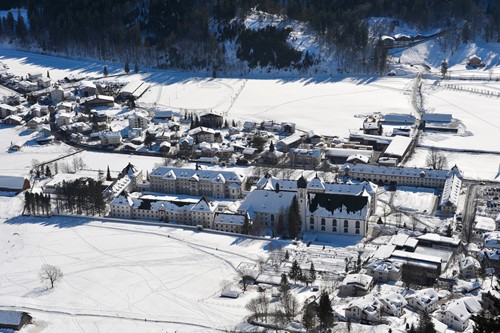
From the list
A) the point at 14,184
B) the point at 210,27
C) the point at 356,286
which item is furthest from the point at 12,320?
the point at 210,27

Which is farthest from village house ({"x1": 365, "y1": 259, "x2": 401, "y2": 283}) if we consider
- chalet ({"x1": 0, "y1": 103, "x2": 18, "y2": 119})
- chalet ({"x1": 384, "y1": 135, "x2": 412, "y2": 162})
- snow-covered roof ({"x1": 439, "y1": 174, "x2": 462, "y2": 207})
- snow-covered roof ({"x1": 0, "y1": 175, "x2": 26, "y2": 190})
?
chalet ({"x1": 0, "y1": 103, "x2": 18, "y2": 119})

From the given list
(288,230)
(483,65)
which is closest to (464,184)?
(288,230)

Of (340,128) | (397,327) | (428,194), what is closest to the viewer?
(397,327)

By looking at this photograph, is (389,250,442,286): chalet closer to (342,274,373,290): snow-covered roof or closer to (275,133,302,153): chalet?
(342,274,373,290): snow-covered roof

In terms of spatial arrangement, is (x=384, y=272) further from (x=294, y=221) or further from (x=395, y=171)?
(x=395, y=171)

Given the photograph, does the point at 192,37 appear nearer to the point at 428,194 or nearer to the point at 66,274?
the point at 428,194

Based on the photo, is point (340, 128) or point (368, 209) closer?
point (368, 209)

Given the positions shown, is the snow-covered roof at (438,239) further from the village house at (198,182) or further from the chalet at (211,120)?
the chalet at (211,120)
